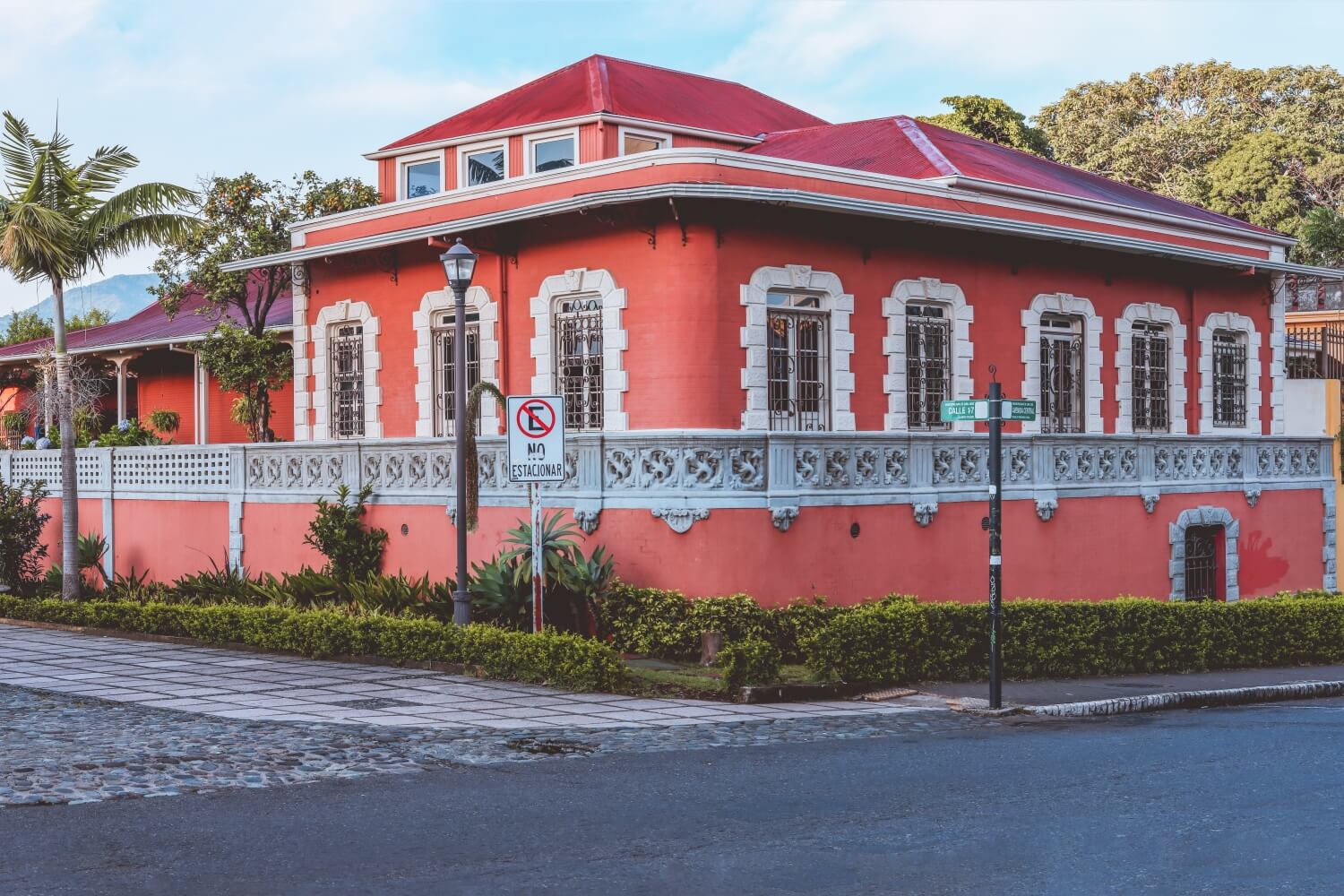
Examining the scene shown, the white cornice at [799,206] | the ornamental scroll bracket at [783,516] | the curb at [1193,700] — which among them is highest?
the white cornice at [799,206]

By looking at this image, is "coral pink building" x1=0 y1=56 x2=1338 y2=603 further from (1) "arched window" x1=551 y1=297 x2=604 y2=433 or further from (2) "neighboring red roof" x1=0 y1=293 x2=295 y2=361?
(2) "neighboring red roof" x1=0 y1=293 x2=295 y2=361

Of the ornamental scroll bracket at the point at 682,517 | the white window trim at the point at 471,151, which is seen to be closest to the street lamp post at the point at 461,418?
the ornamental scroll bracket at the point at 682,517

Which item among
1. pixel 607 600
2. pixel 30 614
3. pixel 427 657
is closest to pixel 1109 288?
pixel 607 600

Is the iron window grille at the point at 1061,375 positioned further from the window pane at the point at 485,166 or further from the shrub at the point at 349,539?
the window pane at the point at 485,166

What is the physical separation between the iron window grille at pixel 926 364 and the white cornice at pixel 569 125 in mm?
7518

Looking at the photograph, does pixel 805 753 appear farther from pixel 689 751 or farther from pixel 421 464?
pixel 421 464

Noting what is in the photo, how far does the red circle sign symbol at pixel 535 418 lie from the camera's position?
15781 mm

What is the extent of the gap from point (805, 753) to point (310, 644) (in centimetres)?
820

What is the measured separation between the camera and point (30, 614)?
23.2 meters

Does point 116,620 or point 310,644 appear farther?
point 116,620

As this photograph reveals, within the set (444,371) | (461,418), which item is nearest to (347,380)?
(444,371)

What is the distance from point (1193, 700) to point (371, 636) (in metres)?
8.94

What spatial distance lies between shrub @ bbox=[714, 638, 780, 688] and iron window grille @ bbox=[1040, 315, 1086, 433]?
8511mm

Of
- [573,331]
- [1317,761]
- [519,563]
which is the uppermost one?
[573,331]
